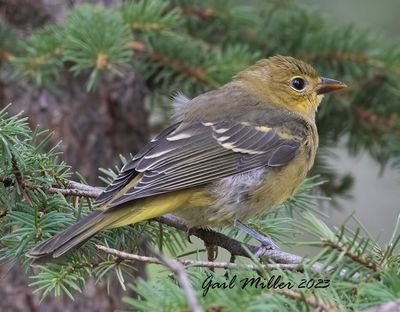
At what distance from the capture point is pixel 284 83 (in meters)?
4.67

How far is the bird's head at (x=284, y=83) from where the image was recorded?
4617 millimetres

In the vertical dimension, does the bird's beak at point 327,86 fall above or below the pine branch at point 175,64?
above

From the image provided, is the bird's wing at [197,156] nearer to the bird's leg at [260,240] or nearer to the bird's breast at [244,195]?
the bird's breast at [244,195]

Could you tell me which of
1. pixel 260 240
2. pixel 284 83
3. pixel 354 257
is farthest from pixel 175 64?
pixel 354 257

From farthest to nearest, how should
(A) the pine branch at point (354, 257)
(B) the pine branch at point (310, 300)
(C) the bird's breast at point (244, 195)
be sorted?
1. (C) the bird's breast at point (244, 195)
2. (A) the pine branch at point (354, 257)
3. (B) the pine branch at point (310, 300)

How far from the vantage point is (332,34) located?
4895mm

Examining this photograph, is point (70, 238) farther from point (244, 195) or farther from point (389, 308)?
point (389, 308)

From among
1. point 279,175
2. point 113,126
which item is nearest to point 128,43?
point 113,126

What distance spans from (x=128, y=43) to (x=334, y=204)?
1.75m

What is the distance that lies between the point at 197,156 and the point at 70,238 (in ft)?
3.82

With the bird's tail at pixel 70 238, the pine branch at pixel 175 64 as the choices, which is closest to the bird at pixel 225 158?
the bird's tail at pixel 70 238

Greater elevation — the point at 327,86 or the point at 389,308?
the point at 389,308

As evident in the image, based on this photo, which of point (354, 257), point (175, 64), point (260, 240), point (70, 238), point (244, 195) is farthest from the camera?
point (175, 64)

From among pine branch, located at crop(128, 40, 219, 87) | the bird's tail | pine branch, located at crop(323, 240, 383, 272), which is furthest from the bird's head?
pine branch, located at crop(323, 240, 383, 272)
